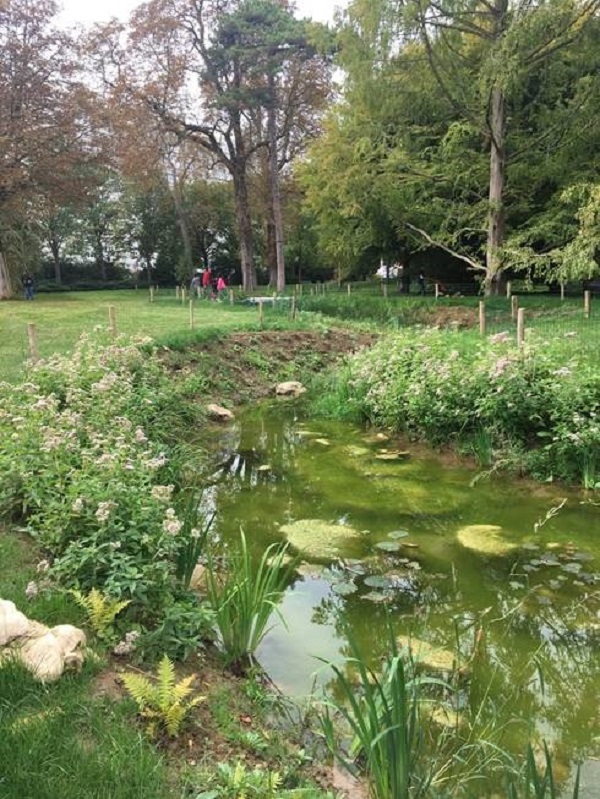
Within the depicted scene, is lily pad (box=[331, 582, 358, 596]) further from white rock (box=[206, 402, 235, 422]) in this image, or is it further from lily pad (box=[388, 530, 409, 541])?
white rock (box=[206, 402, 235, 422])

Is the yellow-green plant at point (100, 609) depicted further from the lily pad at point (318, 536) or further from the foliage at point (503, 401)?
the foliage at point (503, 401)

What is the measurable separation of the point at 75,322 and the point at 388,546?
15.1 m

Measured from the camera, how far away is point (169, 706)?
2969 millimetres

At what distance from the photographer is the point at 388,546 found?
5789mm

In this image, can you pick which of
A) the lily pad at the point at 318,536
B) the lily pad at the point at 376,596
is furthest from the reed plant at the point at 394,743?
the lily pad at the point at 318,536

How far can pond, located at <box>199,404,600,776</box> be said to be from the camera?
3.80 metres

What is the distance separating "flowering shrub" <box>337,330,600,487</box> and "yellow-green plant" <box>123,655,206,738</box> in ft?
17.5

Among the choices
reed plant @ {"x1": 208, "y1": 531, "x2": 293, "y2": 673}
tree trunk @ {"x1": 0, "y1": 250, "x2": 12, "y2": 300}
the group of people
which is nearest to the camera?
reed plant @ {"x1": 208, "y1": 531, "x2": 293, "y2": 673}

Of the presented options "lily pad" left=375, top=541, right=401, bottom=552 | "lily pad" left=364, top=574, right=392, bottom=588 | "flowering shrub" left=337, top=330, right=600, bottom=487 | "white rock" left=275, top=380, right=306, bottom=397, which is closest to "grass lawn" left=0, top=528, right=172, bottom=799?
"lily pad" left=364, top=574, right=392, bottom=588

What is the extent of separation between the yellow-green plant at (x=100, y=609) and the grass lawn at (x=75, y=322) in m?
7.26

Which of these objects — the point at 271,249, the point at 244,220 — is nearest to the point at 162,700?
the point at 244,220

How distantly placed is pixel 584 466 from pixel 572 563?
2.17 metres

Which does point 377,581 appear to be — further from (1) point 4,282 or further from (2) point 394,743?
(1) point 4,282

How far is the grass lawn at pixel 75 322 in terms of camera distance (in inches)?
531
